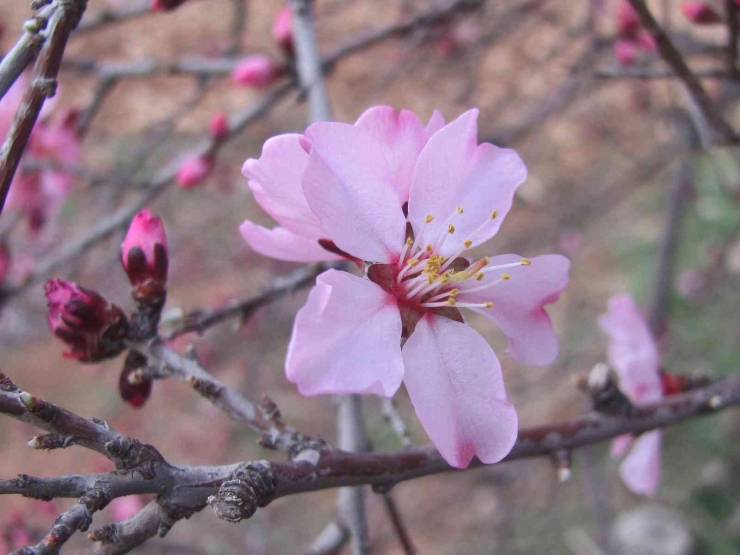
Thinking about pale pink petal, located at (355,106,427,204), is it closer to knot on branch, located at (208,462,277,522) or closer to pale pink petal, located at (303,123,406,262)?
pale pink petal, located at (303,123,406,262)

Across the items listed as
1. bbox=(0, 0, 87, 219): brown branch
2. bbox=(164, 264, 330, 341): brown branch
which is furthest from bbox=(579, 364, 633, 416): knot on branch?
bbox=(0, 0, 87, 219): brown branch

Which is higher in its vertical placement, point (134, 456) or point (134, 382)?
point (134, 456)

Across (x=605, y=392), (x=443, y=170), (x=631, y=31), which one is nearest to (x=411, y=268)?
(x=443, y=170)

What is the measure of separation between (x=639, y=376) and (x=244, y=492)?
87cm

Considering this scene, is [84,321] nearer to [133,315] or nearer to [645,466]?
[133,315]

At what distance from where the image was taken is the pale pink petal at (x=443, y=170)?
75 centimetres

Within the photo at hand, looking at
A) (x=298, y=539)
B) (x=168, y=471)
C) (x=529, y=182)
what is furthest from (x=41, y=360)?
(x=168, y=471)

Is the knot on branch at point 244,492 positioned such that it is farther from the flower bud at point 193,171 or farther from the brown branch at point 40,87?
the flower bud at point 193,171

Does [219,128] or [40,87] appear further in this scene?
[219,128]

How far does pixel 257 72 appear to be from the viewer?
186cm

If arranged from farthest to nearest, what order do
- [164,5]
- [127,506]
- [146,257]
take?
[127,506], [164,5], [146,257]

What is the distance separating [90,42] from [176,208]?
155cm

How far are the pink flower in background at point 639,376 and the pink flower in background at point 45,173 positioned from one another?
1674mm

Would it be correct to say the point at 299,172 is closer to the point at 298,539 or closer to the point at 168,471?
the point at 168,471
